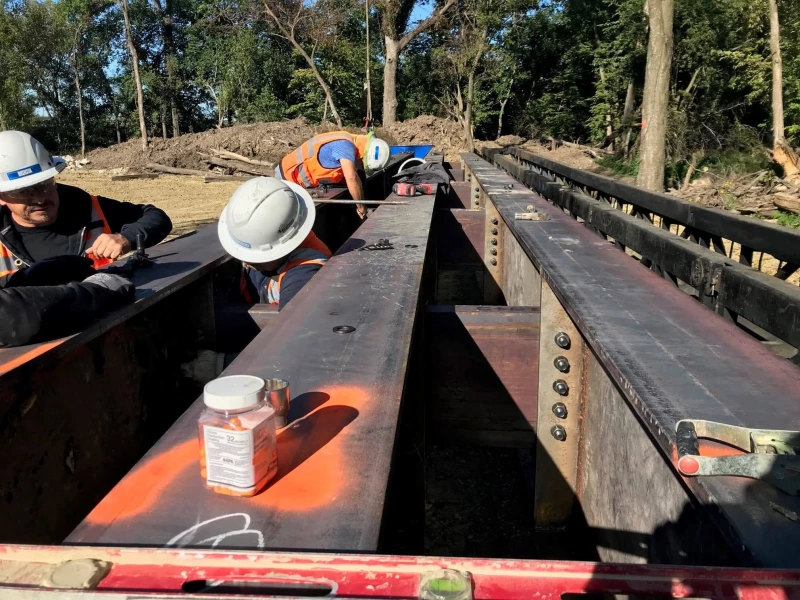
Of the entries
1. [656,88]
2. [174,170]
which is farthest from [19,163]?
[174,170]

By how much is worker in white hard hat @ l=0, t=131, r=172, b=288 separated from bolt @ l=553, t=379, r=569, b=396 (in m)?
2.47

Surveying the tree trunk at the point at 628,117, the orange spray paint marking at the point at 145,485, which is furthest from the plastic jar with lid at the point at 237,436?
the tree trunk at the point at 628,117

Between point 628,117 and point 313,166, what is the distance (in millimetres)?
22380

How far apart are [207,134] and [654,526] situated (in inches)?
1193

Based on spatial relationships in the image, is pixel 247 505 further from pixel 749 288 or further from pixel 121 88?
pixel 121 88

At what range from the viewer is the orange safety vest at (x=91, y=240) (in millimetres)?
3523

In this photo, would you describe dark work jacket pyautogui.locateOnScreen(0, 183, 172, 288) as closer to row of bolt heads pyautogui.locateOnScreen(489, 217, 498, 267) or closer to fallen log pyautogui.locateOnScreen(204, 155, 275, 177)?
row of bolt heads pyautogui.locateOnScreen(489, 217, 498, 267)

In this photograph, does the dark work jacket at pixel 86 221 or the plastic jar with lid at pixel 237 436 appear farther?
the dark work jacket at pixel 86 221

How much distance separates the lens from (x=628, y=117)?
84.8ft

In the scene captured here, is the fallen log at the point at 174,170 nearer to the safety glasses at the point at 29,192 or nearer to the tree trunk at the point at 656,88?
the tree trunk at the point at 656,88

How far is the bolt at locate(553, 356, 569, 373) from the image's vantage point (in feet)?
9.17

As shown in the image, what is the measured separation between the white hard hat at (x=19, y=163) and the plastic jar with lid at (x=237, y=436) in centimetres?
261

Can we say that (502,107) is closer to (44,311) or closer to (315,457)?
(44,311)

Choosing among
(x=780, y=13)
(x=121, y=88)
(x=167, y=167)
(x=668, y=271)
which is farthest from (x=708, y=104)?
(x=121, y=88)
